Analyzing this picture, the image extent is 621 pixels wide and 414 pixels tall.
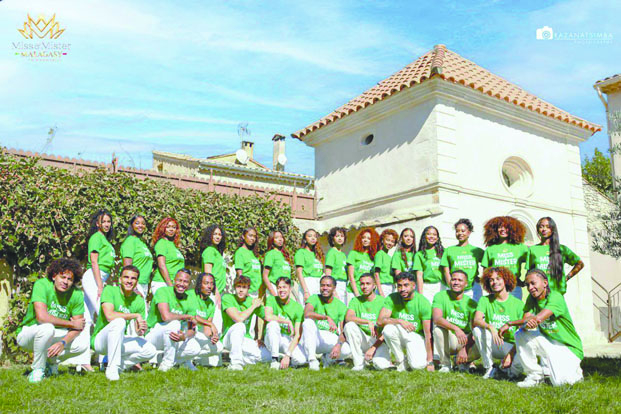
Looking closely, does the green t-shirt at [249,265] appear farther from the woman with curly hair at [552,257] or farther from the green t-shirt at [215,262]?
the woman with curly hair at [552,257]

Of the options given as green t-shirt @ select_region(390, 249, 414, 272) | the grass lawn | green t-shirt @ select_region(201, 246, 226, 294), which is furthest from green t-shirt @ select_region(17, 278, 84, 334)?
green t-shirt @ select_region(390, 249, 414, 272)

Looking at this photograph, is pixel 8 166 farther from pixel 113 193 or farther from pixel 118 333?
pixel 118 333

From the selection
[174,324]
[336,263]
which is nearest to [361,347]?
[336,263]

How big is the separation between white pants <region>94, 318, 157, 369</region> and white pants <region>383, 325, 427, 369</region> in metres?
2.82

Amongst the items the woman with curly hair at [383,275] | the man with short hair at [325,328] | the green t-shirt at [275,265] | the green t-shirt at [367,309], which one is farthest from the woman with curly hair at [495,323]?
the green t-shirt at [275,265]

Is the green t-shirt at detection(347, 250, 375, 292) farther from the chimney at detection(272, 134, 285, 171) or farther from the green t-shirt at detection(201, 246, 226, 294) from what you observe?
the chimney at detection(272, 134, 285, 171)

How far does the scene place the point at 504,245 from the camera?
22.4 feet

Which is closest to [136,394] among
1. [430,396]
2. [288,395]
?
[288,395]

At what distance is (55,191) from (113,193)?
3.02ft

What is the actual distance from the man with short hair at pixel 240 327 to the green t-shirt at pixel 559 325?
3.50m

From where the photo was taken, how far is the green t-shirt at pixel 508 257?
6.68m

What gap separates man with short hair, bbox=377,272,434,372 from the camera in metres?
6.37

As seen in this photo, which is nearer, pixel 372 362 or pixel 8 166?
pixel 372 362

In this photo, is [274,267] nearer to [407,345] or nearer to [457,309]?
[407,345]
